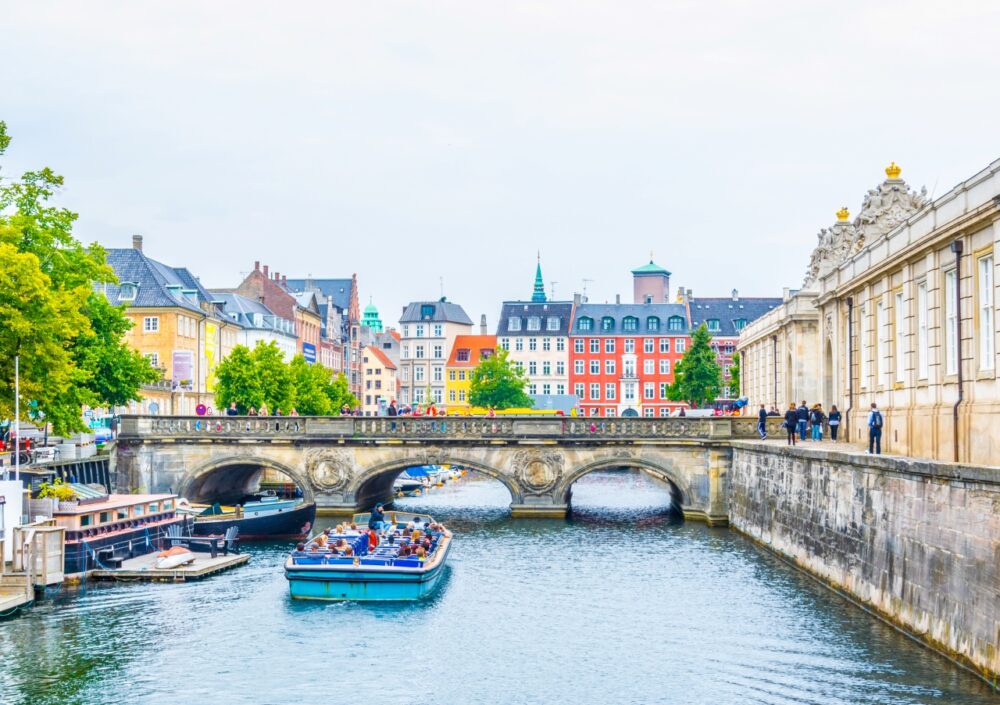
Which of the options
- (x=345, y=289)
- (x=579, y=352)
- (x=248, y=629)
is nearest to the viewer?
(x=248, y=629)

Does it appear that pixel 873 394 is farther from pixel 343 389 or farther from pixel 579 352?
pixel 579 352

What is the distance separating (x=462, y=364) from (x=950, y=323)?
131 metres

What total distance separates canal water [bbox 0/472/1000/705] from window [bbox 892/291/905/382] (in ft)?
24.6

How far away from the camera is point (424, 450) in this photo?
6406 centimetres

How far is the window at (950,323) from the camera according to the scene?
35031 millimetres

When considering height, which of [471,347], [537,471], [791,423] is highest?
[471,347]

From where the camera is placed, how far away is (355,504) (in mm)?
64750

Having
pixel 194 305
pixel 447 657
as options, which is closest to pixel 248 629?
pixel 447 657

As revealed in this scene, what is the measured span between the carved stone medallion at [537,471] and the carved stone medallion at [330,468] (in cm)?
837

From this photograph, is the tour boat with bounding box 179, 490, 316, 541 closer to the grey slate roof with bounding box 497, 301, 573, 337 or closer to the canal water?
the canal water

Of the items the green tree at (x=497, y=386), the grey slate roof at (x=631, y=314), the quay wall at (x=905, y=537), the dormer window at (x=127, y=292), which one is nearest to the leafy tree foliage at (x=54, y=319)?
the quay wall at (x=905, y=537)

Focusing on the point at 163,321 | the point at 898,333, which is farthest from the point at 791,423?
the point at 163,321

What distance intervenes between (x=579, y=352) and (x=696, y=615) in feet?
366

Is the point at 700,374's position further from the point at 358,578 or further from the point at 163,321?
the point at 358,578
